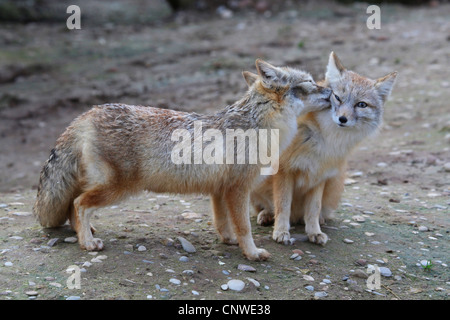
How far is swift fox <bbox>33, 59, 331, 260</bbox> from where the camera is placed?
3.99 meters

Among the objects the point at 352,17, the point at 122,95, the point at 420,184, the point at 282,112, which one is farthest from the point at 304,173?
the point at 352,17

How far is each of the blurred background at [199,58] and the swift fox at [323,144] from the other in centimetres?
208

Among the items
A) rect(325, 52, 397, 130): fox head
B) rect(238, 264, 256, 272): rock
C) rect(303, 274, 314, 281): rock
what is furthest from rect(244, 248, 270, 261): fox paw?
rect(325, 52, 397, 130): fox head

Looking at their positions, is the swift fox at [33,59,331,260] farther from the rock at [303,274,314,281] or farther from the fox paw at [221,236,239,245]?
the rock at [303,274,314,281]

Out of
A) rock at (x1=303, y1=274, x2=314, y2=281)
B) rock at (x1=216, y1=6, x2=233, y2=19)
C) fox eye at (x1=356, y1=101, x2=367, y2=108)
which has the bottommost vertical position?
rock at (x1=303, y1=274, x2=314, y2=281)

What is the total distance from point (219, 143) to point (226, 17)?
9712 millimetres

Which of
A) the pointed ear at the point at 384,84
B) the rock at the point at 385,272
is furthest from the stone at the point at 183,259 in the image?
the pointed ear at the point at 384,84

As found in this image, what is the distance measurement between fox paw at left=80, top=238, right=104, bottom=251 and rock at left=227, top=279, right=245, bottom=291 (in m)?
1.08

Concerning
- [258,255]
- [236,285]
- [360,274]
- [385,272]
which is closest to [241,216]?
[258,255]

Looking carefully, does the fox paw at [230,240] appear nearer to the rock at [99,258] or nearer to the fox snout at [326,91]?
the rock at [99,258]

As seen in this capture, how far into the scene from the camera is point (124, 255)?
13.4 ft
